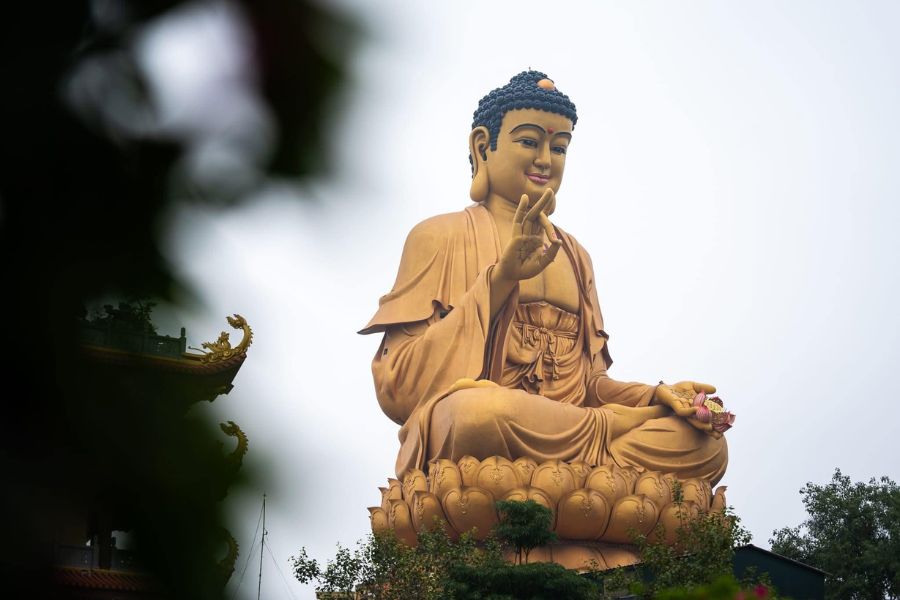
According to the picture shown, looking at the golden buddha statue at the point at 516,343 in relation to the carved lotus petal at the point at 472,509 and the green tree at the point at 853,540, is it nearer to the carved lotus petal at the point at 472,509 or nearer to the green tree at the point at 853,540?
the carved lotus petal at the point at 472,509

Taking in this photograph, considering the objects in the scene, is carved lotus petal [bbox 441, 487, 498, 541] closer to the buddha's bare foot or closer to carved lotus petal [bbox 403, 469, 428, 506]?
carved lotus petal [bbox 403, 469, 428, 506]

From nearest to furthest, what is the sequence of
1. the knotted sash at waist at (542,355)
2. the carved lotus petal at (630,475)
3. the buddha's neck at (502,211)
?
the carved lotus petal at (630,475) → the knotted sash at waist at (542,355) → the buddha's neck at (502,211)

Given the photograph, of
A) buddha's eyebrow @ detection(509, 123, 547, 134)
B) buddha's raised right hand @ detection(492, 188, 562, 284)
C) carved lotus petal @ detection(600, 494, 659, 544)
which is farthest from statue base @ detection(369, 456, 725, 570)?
buddha's eyebrow @ detection(509, 123, 547, 134)

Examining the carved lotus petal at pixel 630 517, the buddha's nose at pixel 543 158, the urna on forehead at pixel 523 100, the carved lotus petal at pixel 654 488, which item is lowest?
the carved lotus petal at pixel 630 517

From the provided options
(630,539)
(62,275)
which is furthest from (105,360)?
(630,539)

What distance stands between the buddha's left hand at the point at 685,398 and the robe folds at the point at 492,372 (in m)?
0.11

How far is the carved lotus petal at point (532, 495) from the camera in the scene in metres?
12.4

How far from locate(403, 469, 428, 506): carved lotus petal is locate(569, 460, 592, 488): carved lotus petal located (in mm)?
1325

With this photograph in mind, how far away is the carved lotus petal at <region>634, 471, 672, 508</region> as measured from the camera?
42.4ft

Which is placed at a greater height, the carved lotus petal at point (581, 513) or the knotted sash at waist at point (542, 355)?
the knotted sash at waist at point (542, 355)

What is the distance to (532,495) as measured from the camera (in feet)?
40.9

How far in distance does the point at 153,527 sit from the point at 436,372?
11603 mm

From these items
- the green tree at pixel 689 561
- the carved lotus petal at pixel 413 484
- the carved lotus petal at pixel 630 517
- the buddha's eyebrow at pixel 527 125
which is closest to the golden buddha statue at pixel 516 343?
the buddha's eyebrow at pixel 527 125

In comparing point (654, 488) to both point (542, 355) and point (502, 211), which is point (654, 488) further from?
point (502, 211)
